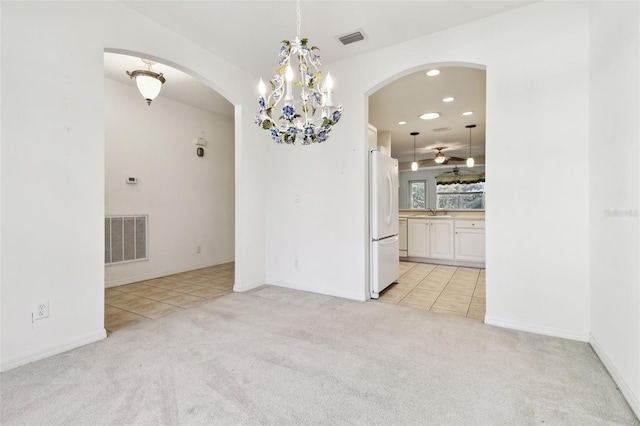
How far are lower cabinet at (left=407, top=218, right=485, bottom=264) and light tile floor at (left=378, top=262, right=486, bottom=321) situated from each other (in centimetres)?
30

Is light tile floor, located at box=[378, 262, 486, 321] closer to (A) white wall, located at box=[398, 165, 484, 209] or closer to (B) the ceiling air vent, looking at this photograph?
(B) the ceiling air vent

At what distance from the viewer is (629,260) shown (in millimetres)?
1696

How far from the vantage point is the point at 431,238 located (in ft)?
19.2

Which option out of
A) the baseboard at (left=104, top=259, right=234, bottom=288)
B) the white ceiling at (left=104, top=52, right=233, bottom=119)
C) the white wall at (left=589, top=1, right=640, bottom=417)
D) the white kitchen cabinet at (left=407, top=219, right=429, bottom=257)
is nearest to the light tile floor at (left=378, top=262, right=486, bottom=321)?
the white kitchen cabinet at (left=407, top=219, right=429, bottom=257)

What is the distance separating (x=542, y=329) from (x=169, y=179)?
517 centimetres

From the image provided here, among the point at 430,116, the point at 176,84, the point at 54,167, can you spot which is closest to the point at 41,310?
the point at 54,167

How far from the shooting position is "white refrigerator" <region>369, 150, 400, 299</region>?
140 inches

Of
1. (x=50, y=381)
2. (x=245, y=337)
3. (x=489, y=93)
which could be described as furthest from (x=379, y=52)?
(x=50, y=381)

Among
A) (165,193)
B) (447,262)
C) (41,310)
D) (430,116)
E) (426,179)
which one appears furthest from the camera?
(426,179)

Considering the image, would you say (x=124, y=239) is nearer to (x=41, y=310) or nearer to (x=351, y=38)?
(x=41, y=310)

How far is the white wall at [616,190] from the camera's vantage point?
5.34 ft

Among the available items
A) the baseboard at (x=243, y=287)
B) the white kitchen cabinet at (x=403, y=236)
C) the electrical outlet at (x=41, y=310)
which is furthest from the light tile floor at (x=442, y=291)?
the electrical outlet at (x=41, y=310)

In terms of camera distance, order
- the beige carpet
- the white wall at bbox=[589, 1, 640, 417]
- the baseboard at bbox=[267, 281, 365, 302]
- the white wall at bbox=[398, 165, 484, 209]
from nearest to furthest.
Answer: the beige carpet, the white wall at bbox=[589, 1, 640, 417], the baseboard at bbox=[267, 281, 365, 302], the white wall at bbox=[398, 165, 484, 209]

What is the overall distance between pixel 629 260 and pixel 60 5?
13.5ft
